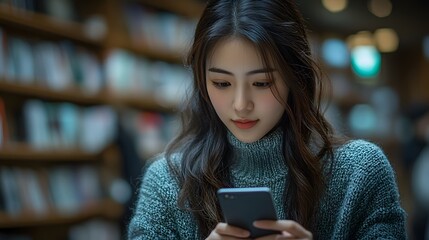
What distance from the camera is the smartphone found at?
51.9 inches

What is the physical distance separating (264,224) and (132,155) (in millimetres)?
3213

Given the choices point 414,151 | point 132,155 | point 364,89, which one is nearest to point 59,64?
point 132,155

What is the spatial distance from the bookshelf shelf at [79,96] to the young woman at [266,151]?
7.58ft

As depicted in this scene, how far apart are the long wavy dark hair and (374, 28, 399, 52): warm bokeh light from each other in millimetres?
8589

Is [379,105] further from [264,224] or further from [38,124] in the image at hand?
[264,224]

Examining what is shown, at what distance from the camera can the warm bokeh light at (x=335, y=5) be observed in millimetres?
7973

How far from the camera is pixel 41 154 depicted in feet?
13.4

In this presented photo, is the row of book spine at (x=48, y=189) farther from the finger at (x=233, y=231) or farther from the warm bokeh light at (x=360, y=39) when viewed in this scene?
the warm bokeh light at (x=360, y=39)

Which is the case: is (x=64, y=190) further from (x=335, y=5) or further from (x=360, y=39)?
(x=360, y=39)

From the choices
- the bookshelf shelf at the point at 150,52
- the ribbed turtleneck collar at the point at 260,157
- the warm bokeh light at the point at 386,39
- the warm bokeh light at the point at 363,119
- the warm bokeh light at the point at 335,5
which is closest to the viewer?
the ribbed turtleneck collar at the point at 260,157

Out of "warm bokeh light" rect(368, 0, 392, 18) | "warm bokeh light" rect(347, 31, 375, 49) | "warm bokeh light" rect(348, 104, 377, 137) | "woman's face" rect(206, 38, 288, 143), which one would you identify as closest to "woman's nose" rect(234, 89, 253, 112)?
"woman's face" rect(206, 38, 288, 143)

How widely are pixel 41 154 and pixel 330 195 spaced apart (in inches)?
109

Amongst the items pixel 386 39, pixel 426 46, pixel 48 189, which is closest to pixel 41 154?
pixel 48 189

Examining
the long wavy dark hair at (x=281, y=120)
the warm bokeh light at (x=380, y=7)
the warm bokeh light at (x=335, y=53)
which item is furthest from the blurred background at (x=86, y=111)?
the warm bokeh light at (x=335, y=53)
